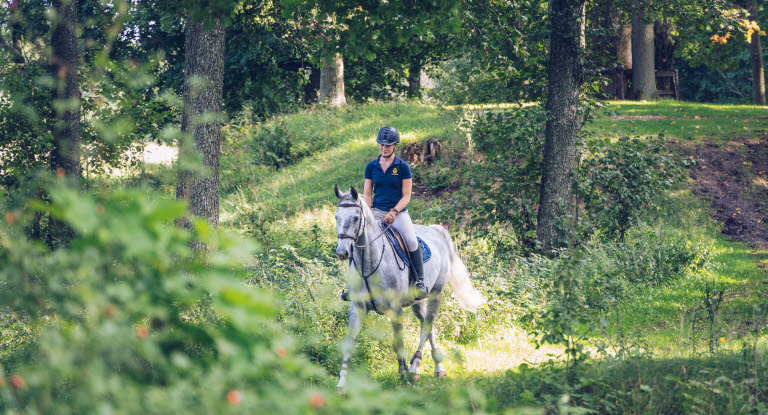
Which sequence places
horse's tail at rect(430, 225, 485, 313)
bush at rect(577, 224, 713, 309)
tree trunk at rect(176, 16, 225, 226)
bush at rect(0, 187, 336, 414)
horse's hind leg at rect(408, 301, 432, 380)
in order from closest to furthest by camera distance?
1. bush at rect(0, 187, 336, 414)
2. horse's hind leg at rect(408, 301, 432, 380)
3. horse's tail at rect(430, 225, 485, 313)
4. tree trunk at rect(176, 16, 225, 226)
5. bush at rect(577, 224, 713, 309)

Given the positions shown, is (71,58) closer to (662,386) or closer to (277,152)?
(277,152)

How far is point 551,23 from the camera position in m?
12.7

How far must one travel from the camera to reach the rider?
8.12 metres

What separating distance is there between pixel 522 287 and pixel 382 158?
402 cm

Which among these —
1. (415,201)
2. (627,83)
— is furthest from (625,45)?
(415,201)

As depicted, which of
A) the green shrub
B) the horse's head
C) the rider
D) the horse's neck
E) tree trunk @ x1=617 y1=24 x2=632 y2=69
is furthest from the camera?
tree trunk @ x1=617 y1=24 x2=632 y2=69

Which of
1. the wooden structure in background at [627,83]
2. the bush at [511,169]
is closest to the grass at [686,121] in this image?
the wooden structure in background at [627,83]

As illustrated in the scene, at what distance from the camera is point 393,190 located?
8328 millimetres

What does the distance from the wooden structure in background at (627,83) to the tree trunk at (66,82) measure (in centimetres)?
2623

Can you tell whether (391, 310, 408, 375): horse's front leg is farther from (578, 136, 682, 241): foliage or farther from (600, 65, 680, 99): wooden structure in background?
(600, 65, 680, 99): wooden structure in background

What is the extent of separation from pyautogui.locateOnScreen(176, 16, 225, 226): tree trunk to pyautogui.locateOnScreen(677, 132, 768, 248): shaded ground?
44.6 ft

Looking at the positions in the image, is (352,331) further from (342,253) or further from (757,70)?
(757,70)

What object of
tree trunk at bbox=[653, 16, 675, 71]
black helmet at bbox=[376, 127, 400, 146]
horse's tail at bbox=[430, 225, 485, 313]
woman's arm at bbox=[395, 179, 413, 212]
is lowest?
horse's tail at bbox=[430, 225, 485, 313]

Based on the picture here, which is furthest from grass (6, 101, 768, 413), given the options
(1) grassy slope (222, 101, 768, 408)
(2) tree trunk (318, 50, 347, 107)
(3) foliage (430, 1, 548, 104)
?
(3) foliage (430, 1, 548, 104)
